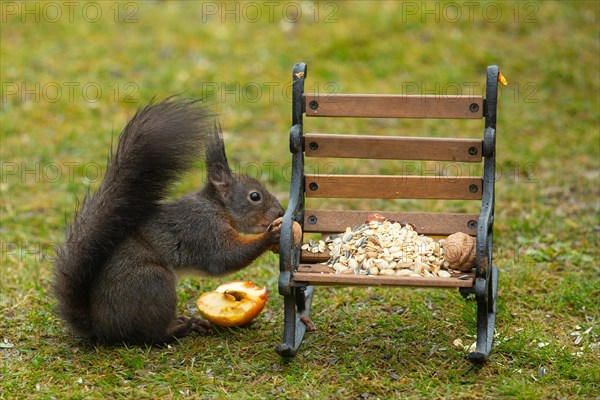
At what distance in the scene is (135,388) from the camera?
330cm

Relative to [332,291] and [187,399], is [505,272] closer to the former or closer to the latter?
[332,291]

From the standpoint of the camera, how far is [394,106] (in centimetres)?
360

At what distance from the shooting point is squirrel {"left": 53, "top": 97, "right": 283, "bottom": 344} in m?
3.53

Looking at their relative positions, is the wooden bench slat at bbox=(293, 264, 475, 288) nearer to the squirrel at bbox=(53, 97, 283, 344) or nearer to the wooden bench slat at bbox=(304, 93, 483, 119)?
the squirrel at bbox=(53, 97, 283, 344)

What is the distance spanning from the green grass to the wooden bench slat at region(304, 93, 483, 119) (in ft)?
3.08

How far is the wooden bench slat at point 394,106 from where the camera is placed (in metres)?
3.51

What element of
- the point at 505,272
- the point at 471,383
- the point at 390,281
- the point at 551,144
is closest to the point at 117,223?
the point at 390,281

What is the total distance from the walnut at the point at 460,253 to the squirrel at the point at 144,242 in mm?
684

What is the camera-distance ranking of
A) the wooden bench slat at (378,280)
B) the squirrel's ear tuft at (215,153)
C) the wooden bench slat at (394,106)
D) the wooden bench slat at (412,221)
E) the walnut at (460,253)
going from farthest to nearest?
the squirrel's ear tuft at (215,153) → the wooden bench slat at (412,221) → the wooden bench slat at (394,106) → the walnut at (460,253) → the wooden bench slat at (378,280)

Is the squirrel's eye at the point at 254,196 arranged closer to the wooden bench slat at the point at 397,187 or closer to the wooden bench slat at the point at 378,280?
the wooden bench slat at the point at 397,187

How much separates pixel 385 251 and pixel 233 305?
2.51ft

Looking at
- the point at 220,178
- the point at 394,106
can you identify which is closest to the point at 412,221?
the point at 394,106

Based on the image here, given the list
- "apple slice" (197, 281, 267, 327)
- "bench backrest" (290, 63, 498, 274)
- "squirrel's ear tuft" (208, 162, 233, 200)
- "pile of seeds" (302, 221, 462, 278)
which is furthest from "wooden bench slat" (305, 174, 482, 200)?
"apple slice" (197, 281, 267, 327)

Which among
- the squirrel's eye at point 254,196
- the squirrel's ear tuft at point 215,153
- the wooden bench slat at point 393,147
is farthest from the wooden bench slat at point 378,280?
the squirrel's ear tuft at point 215,153
